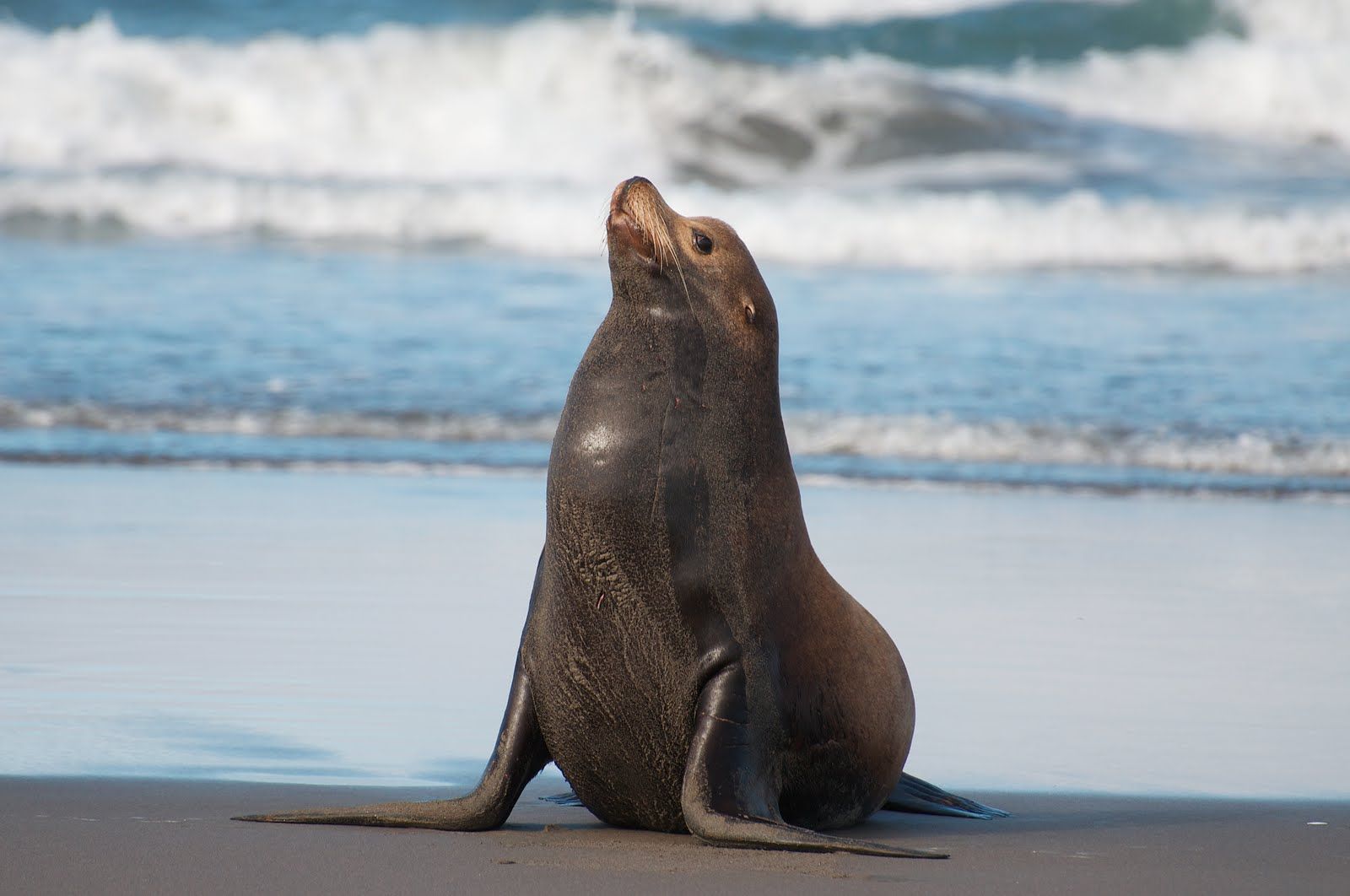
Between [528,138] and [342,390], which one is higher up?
[528,138]

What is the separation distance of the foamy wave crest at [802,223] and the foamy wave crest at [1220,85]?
208 inches

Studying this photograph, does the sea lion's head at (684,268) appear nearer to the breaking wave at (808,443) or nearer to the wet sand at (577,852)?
the wet sand at (577,852)

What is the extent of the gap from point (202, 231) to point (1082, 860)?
48.4 feet

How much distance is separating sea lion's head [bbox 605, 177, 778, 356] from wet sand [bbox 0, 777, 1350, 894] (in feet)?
3.43

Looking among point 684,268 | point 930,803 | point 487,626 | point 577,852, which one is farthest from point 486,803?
point 487,626

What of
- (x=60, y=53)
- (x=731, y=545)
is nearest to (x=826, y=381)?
(x=731, y=545)

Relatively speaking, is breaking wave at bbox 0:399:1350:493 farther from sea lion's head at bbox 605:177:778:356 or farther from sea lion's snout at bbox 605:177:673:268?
sea lion's snout at bbox 605:177:673:268

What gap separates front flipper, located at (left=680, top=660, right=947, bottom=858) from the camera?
10.9ft

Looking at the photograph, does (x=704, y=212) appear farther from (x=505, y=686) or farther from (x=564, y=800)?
(x=564, y=800)

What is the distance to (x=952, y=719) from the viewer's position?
4789 mm

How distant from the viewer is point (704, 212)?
17938 mm

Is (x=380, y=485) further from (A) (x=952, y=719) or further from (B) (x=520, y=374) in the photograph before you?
(A) (x=952, y=719)

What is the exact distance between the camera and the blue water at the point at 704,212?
32.5ft

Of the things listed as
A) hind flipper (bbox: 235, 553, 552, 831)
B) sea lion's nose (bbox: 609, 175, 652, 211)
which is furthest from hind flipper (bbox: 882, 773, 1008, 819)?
sea lion's nose (bbox: 609, 175, 652, 211)
